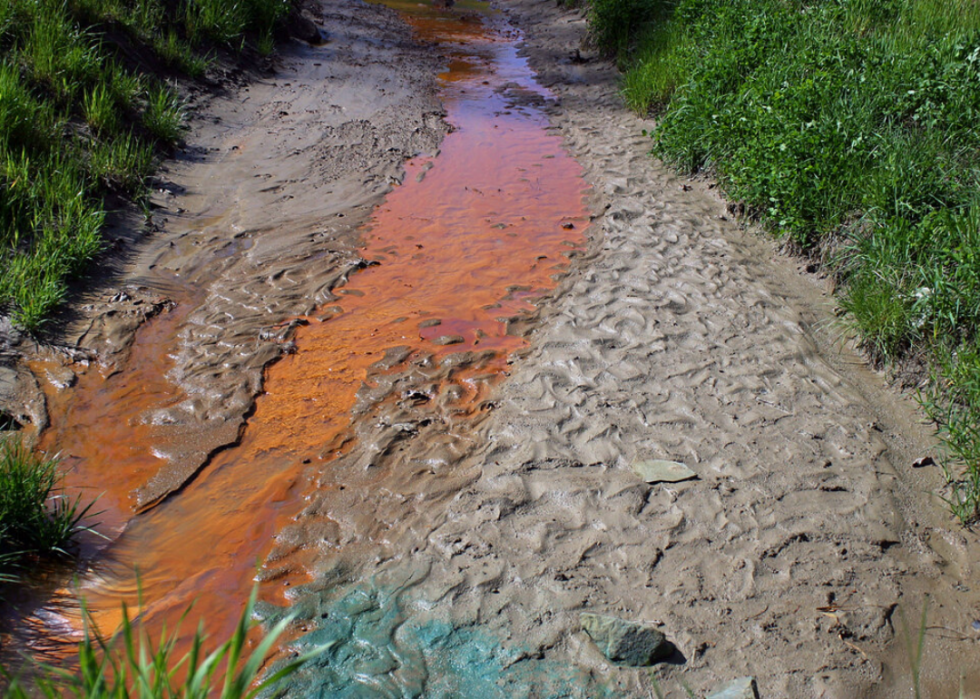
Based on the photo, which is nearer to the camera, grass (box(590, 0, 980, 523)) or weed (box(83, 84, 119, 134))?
grass (box(590, 0, 980, 523))

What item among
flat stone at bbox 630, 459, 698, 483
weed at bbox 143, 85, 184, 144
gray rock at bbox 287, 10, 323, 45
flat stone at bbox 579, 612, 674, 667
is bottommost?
flat stone at bbox 579, 612, 674, 667

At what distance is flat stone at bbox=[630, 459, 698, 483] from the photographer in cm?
378

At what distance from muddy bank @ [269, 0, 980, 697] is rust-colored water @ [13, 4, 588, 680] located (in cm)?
27

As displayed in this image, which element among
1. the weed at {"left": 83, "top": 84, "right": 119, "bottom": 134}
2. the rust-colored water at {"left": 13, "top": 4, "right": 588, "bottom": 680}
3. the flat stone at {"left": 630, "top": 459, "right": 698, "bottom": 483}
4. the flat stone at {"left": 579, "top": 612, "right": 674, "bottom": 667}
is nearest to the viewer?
the flat stone at {"left": 579, "top": 612, "right": 674, "bottom": 667}

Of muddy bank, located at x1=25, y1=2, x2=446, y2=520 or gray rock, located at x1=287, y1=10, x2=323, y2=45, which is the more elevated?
gray rock, located at x1=287, y1=10, x2=323, y2=45

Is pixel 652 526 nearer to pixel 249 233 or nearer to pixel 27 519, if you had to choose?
pixel 27 519

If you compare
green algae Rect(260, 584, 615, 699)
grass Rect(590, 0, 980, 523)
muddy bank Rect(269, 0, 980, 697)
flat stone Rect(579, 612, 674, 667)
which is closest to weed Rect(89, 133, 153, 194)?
muddy bank Rect(269, 0, 980, 697)

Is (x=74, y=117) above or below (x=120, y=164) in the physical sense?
above

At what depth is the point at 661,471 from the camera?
3.83 metres

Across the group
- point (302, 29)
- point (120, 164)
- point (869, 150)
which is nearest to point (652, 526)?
point (869, 150)

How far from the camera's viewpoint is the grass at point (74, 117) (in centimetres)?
524

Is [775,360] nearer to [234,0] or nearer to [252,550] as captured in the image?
[252,550]

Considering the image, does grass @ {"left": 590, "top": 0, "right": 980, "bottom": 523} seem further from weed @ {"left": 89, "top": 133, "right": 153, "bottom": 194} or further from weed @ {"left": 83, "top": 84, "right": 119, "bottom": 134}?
weed @ {"left": 83, "top": 84, "right": 119, "bottom": 134}

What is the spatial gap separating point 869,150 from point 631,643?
4434 mm
